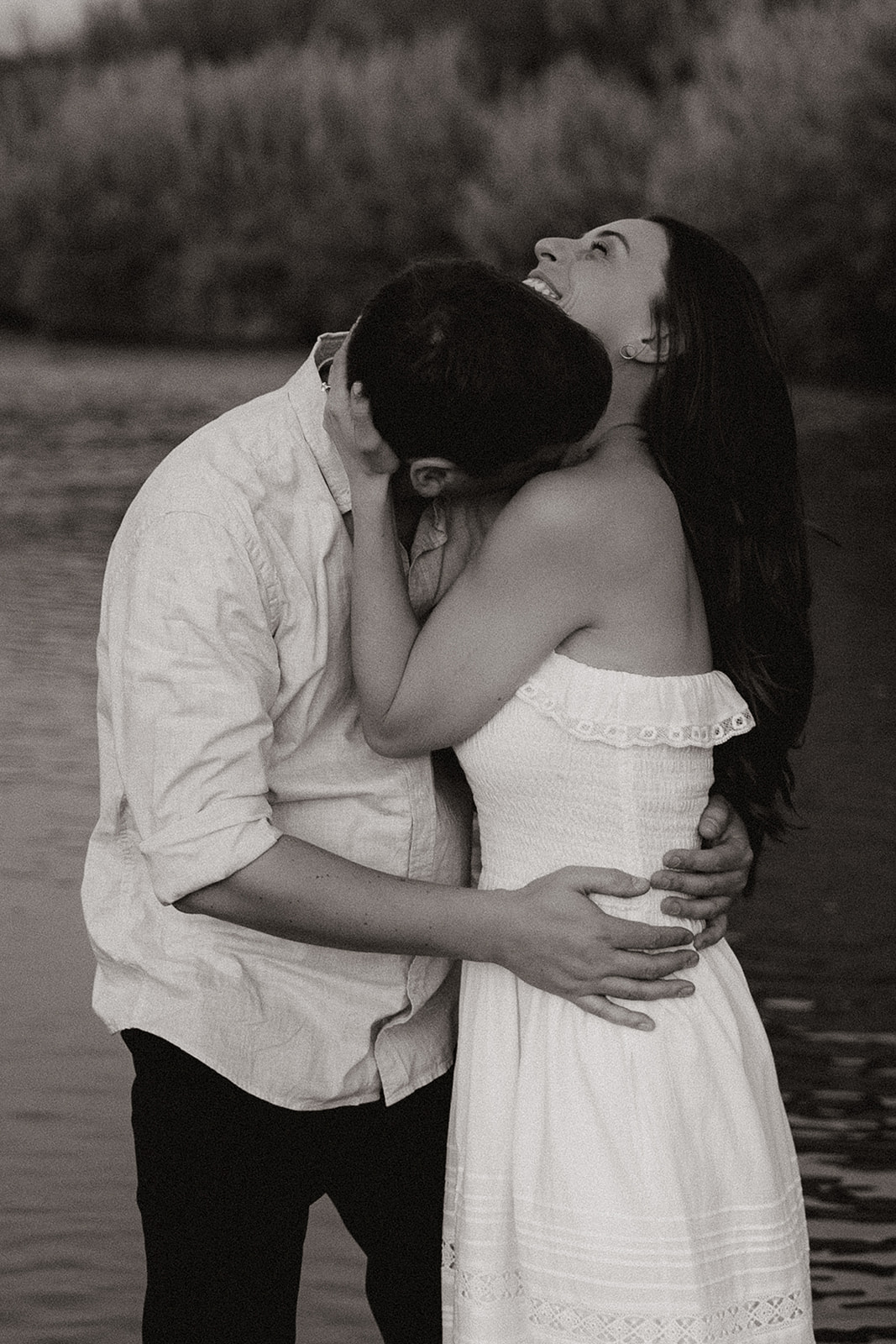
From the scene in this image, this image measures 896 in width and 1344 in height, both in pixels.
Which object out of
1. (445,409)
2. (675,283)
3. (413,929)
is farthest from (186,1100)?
(675,283)

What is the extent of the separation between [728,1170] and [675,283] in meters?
0.91

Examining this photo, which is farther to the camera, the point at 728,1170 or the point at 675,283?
the point at 675,283

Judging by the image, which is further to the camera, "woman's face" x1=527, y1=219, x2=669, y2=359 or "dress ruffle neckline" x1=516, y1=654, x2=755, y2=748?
"woman's face" x1=527, y1=219, x2=669, y2=359

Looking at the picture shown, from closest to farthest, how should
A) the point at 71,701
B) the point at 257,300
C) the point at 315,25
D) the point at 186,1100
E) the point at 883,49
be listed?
1. the point at 186,1100
2. the point at 71,701
3. the point at 883,49
4. the point at 257,300
5. the point at 315,25

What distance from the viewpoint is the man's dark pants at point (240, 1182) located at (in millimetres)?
2113

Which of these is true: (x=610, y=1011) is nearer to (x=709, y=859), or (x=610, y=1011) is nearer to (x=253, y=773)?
(x=709, y=859)

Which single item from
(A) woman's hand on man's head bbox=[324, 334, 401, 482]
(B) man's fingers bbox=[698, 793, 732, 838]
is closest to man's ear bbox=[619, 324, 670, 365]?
(A) woman's hand on man's head bbox=[324, 334, 401, 482]

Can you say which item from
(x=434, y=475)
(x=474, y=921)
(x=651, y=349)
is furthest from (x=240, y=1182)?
(x=651, y=349)

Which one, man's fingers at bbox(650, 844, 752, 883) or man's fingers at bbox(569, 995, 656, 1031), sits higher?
man's fingers at bbox(650, 844, 752, 883)

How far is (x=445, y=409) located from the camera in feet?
6.40

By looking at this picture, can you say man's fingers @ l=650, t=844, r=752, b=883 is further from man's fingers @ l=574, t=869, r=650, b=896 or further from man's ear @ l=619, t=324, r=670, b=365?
man's ear @ l=619, t=324, r=670, b=365

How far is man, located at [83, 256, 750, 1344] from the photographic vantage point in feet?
6.41

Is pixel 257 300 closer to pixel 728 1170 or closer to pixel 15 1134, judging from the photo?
pixel 15 1134

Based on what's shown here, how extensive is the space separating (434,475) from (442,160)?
2628cm
